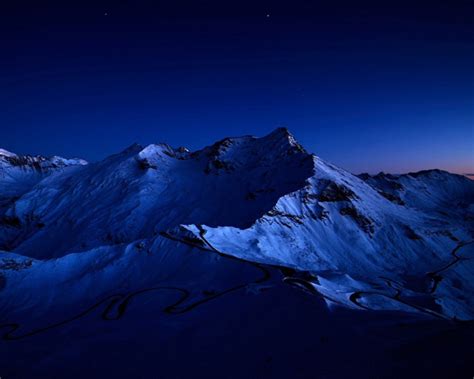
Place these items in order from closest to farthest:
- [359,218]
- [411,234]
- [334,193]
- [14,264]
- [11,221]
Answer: [14,264] → [411,234] → [359,218] → [334,193] → [11,221]

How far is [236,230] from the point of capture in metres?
73.9

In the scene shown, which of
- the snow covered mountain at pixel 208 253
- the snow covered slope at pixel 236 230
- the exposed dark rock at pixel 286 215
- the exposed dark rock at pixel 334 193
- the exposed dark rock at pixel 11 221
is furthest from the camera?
the exposed dark rock at pixel 11 221

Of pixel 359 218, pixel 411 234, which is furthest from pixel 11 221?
pixel 411 234

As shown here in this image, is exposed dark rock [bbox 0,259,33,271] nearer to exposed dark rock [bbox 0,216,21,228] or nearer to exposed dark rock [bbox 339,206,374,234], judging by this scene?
exposed dark rock [bbox 339,206,374,234]

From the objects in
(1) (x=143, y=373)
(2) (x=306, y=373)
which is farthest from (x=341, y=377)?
(1) (x=143, y=373)

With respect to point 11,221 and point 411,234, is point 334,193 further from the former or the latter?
point 11,221

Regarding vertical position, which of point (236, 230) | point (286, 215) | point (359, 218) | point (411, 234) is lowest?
point (411, 234)

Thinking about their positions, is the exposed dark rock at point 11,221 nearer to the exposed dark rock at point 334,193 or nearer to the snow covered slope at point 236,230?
the snow covered slope at point 236,230

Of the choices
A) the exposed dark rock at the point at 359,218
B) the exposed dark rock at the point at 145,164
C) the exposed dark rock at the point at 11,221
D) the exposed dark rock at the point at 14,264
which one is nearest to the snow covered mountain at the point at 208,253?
the exposed dark rock at the point at 14,264

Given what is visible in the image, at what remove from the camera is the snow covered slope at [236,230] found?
55.2 meters

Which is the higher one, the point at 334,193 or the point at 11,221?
the point at 11,221

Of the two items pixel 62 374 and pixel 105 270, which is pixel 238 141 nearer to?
pixel 105 270

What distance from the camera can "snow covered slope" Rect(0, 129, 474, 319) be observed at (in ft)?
181

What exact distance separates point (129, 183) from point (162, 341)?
14100cm
